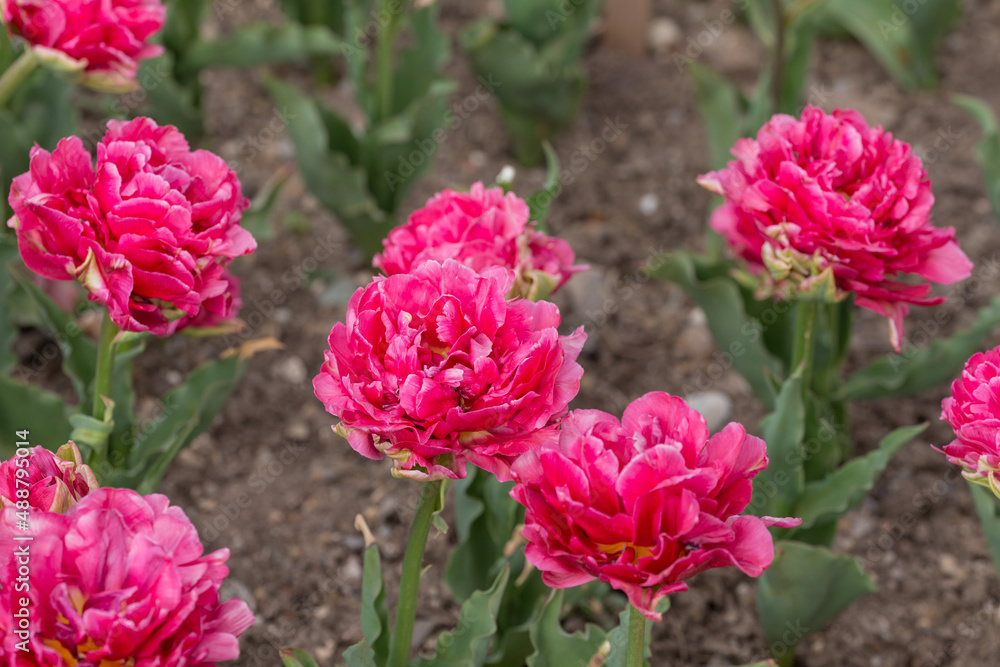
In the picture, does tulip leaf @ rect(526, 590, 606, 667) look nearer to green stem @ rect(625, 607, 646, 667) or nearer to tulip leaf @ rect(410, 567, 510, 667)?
tulip leaf @ rect(410, 567, 510, 667)

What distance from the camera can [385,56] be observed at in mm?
2375

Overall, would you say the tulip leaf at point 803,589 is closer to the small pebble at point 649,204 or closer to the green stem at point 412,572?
the green stem at point 412,572

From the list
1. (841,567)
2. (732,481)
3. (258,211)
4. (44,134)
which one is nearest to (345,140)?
(258,211)

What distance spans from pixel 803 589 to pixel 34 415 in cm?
126

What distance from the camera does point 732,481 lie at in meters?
1.00

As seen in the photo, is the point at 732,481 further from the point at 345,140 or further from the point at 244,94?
the point at 244,94

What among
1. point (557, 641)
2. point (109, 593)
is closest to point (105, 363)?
point (109, 593)

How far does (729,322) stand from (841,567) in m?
0.54

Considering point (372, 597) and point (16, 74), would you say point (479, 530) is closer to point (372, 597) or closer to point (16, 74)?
point (372, 597)

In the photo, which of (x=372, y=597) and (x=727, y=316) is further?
(x=727, y=316)

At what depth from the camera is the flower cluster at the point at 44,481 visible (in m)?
1.03

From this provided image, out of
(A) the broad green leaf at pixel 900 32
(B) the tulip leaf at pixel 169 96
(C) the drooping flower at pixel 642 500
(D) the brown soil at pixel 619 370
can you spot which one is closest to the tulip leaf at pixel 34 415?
(D) the brown soil at pixel 619 370

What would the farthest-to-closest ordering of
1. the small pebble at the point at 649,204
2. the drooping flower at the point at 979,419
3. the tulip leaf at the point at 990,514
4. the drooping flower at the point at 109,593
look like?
the small pebble at the point at 649,204 → the tulip leaf at the point at 990,514 → the drooping flower at the point at 979,419 → the drooping flower at the point at 109,593

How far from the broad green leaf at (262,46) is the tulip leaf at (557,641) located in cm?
156
